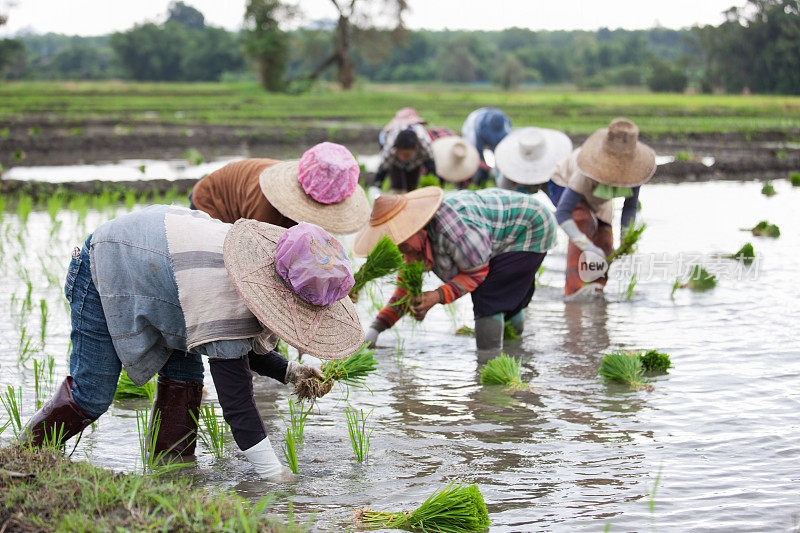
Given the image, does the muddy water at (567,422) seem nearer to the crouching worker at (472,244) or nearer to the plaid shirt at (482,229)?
the crouching worker at (472,244)

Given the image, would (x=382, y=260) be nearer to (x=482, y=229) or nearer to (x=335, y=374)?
(x=335, y=374)

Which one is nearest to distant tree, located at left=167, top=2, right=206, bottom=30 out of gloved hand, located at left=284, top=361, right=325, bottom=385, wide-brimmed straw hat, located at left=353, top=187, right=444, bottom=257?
wide-brimmed straw hat, located at left=353, top=187, right=444, bottom=257

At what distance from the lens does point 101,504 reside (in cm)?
233

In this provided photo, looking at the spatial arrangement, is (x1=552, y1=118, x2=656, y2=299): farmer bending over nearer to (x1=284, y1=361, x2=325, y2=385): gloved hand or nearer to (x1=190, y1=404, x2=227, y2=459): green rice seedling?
(x1=284, y1=361, x2=325, y2=385): gloved hand

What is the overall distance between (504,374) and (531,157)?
2.80 meters

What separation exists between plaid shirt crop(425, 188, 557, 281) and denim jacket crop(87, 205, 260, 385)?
5.40 ft

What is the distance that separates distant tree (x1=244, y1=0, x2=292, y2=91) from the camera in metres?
39.6

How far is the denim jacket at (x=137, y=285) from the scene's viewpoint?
106 inches

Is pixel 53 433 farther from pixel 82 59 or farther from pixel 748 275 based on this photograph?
pixel 82 59

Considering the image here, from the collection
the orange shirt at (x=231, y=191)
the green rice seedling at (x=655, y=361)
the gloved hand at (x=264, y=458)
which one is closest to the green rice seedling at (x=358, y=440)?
the gloved hand at (x=264, y=458)

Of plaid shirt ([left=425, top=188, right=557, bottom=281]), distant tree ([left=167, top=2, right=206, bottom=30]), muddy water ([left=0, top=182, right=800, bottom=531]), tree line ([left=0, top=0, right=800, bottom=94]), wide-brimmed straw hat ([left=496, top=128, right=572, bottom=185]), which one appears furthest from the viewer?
distant tree ([left=167, top=2, right=206, bottom=30])

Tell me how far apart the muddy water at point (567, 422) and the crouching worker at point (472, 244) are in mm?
331

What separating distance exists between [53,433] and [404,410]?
1649 mm

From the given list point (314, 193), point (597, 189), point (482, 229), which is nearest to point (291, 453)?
point (314, 193)
